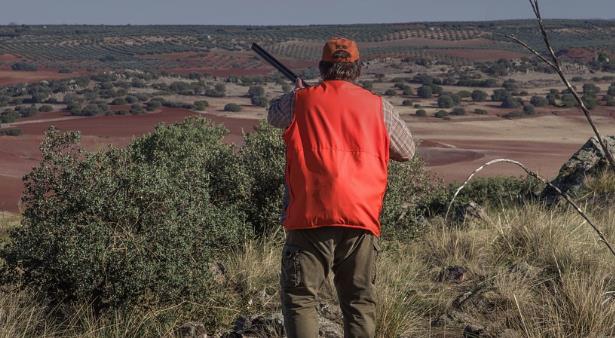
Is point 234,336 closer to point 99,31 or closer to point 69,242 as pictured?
point 69,242

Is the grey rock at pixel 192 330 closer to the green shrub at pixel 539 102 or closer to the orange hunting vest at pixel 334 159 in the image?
the orange hunting vest at pixel 334 159

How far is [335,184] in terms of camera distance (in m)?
4.25

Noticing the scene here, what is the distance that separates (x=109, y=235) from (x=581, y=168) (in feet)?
23.3

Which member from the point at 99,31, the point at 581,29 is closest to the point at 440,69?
the point at 581,29

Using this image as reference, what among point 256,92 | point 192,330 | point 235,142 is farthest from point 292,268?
point 256,92

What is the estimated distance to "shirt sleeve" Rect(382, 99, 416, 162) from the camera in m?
4.59

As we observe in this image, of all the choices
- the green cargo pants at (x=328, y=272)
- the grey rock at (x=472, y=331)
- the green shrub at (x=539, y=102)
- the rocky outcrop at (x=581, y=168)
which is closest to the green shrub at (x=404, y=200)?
the rocky outcrop at (x=581, y=168)

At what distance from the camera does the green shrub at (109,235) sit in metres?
5.92

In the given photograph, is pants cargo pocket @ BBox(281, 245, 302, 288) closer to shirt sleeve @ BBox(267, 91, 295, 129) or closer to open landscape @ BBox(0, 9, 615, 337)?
shirt sleeve @ BBox(267, 91, 295, 129)

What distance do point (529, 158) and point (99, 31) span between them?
3531 inches

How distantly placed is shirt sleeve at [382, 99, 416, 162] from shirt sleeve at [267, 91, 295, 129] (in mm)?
435

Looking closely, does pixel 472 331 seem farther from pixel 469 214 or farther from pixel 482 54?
pixel 482 54

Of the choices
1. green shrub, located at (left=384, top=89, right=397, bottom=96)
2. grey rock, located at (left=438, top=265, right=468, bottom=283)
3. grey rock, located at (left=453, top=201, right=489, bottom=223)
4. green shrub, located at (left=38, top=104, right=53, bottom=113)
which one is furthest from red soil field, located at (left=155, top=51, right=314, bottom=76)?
grey rock, located at (left=438, top=265, right=468, bottom=283)

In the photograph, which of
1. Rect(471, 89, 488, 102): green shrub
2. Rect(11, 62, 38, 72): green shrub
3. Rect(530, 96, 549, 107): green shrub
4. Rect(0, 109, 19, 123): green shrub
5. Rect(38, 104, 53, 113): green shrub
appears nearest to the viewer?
Rect(0, 109, 19, 123): green shrub
